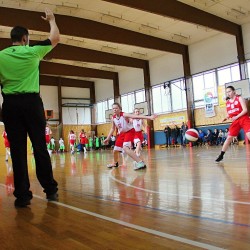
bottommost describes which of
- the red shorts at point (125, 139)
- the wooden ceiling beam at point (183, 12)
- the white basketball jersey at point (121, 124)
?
the red shorts at point (125, 139)

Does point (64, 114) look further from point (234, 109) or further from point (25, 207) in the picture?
point (25, 207)

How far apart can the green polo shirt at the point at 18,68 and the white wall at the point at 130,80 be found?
2431 centimetres

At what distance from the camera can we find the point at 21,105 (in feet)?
10.3

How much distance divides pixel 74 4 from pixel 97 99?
1752 cm

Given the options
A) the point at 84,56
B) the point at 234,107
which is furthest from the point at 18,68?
the point at 84,56

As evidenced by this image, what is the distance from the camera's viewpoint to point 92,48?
74.0 feet

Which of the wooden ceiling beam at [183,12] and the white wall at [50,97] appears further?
the white wall at [50,97]

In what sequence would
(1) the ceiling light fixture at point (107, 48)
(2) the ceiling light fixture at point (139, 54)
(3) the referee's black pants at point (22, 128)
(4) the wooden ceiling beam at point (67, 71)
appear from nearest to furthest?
(3) the referee's black pants at point (22, 128), (1) the ceiling light fixture at point (107, 48), (2) the ceiling light fixture at point (139, 54), (4) the wooden ceiling beam at point (67, 71)

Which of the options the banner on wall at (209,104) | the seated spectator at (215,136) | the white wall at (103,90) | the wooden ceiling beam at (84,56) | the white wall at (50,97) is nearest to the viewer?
the wooden ceiling beam at (84,56)

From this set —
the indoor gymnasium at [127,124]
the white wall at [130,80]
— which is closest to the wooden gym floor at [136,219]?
the indoor gymnasium at [127,124]

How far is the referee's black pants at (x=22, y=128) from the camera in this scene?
3162 mm

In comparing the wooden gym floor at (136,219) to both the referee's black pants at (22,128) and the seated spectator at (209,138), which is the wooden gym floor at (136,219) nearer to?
the referee's black pants at (22,128)

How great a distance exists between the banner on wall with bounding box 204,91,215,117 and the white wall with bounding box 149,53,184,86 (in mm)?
2759

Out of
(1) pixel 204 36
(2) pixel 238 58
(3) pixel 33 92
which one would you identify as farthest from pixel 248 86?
(3) pixel 33 92
